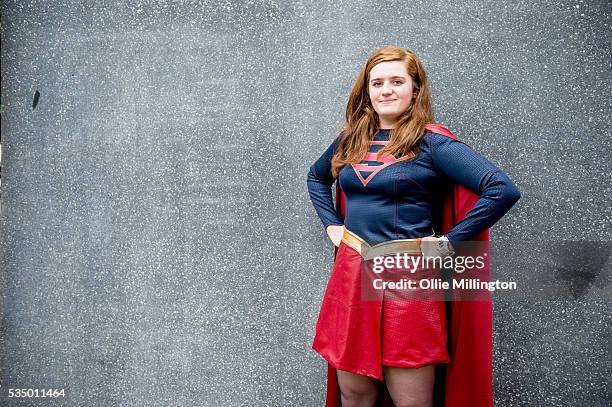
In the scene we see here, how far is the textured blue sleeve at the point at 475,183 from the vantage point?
139cm

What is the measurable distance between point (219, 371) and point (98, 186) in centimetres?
102

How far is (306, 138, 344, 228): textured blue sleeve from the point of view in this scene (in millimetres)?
1772

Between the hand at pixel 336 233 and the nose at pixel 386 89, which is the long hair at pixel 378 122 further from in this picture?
the hand at pixel 336 233

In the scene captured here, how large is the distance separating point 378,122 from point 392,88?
141mm

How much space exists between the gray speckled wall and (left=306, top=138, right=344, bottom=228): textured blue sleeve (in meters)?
0.31

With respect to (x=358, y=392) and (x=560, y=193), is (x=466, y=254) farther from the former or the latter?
(x=560, y=193)

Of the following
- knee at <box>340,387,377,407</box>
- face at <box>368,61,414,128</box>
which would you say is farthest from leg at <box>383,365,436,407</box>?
face at <box>368,61,414,128</box>

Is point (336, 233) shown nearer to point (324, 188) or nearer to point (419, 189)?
point (324, 188)

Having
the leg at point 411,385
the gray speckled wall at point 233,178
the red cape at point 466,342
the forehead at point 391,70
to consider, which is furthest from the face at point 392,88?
the leg at point 411,385

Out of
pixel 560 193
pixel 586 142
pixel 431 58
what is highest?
pixel 431 58

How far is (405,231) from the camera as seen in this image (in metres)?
1.47

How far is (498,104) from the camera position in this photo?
2.04 meters

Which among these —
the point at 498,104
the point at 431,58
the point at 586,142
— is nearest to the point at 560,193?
the point at 586,142

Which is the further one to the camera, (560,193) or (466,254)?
(560,193)
